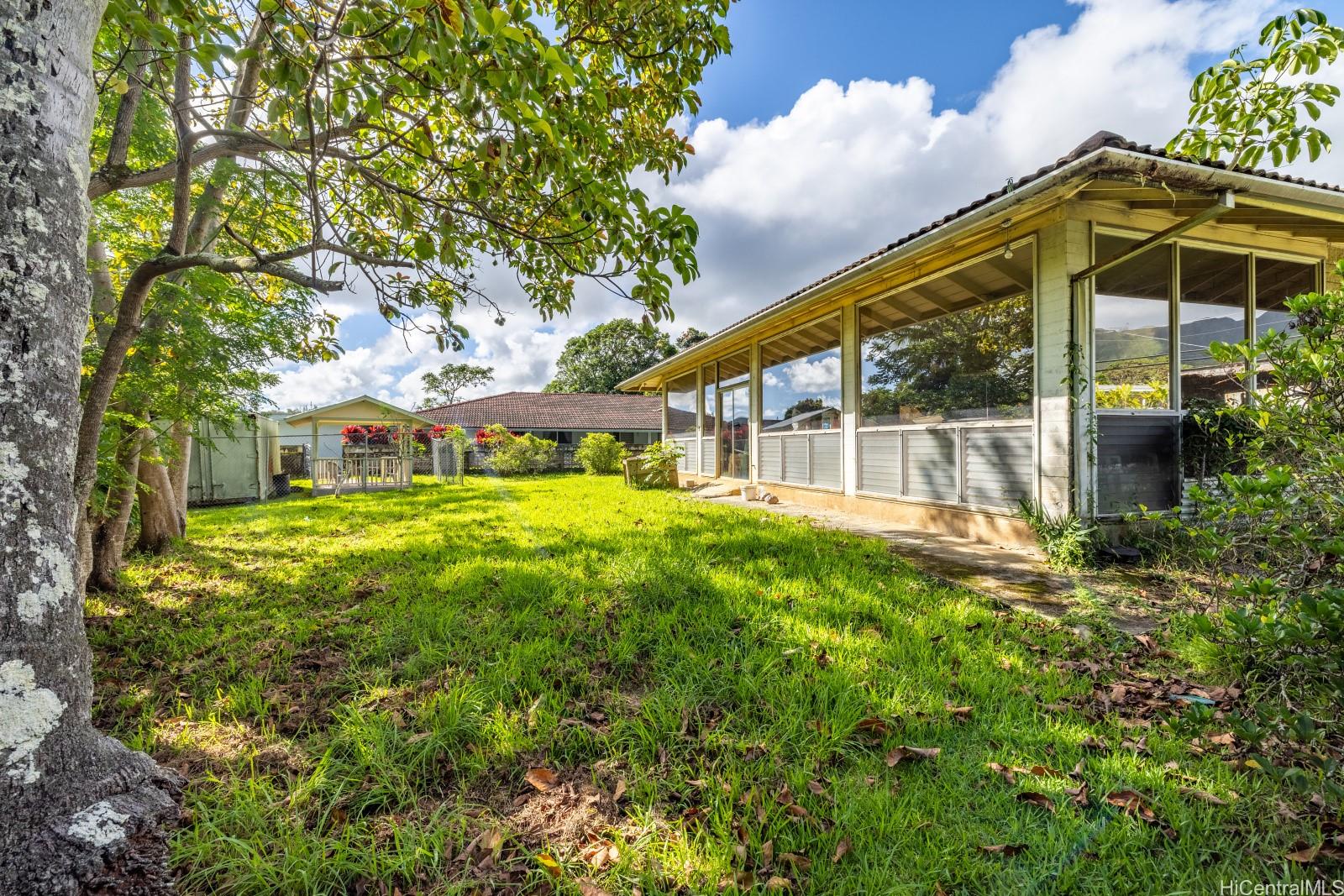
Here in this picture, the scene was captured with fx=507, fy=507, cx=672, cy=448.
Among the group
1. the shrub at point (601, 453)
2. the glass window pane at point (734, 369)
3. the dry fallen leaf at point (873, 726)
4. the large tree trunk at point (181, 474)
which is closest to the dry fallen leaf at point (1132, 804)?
the dry fallen leaf at point (873, 726)

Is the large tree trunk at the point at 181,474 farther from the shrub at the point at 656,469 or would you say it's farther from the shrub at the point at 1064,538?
the shrub at the point at 1064,538

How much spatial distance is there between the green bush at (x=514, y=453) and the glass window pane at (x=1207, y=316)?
18.4 meters

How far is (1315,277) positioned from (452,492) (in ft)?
47.7

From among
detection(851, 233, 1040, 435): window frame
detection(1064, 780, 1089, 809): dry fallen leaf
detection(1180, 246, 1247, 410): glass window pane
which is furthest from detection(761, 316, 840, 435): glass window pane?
detection(1064, 780, 1089, 809): dry fallen leaf

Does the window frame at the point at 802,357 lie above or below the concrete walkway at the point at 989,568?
above

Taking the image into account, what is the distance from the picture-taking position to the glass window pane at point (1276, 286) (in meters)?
5.86

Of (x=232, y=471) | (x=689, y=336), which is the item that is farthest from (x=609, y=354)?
(x=232, y=471)

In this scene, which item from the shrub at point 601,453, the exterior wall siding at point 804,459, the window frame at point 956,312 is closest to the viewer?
the window frame at point 956,312

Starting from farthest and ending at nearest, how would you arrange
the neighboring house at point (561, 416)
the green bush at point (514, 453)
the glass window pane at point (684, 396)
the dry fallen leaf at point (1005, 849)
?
1. the neighboring house at point (561, 416)
2. the green bush at point (514, 453)
3. the glass window pane at point (684, 396)
4. the dry fallen leaf at point (1005, 849)

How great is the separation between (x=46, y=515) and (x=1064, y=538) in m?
6.31

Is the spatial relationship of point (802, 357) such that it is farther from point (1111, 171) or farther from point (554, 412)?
point (554, 412)

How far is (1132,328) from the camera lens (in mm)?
5242

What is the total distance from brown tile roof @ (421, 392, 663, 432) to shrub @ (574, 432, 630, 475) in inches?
411

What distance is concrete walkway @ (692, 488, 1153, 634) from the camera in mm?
3651
